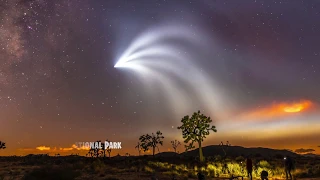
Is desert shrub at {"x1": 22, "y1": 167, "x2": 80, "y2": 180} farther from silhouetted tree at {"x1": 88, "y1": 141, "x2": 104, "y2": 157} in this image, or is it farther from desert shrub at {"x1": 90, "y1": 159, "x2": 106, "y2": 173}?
silhouetted tree at {"x1": 88, "y1": 141, "x2": 104, "y2": 157}

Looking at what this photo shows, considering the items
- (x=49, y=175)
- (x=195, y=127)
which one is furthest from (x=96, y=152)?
(x=49, y=175)

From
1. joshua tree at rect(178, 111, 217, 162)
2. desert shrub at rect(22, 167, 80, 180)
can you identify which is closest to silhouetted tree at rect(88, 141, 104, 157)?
joshua tree at rect(178, 111, 217, 162)

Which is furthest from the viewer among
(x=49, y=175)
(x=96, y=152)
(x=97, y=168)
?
(x=96, y=152)

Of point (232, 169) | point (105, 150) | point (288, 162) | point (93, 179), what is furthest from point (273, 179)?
point (105, 150)

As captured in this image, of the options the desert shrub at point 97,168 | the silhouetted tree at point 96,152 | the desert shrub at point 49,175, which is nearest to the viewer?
the desert shrub at point 49,175

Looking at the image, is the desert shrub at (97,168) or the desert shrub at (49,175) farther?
the desert shrub at (97,168)

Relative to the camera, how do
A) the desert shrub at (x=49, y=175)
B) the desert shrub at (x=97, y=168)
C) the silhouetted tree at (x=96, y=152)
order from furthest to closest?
the silhouetted tree at (x=96, y=152) < the desert shrub at (x=97, y=168) < the desert shrub at (x=49, y=175)

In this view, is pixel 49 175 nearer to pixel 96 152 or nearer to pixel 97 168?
pixel 97 168

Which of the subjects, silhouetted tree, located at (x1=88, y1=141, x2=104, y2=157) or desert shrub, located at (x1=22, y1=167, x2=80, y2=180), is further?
silhouetted tree, located at (x1=88, y1=141, x2=104, y2=157)

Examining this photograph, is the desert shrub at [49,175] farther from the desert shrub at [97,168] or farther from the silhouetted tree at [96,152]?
the silhouetted tree at [96,152]

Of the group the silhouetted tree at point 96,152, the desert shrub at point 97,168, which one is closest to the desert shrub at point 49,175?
the desert shrub at point 97,168

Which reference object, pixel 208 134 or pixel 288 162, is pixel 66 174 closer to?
pixel 288 162

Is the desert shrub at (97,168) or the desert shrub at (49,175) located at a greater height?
the desert shrub at (49,175)

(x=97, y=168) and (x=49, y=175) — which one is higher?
(x=49, y=175)
